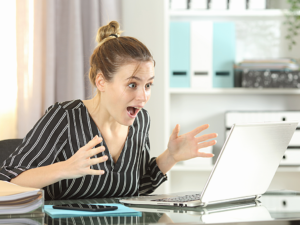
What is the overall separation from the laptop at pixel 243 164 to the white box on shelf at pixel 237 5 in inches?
57.3

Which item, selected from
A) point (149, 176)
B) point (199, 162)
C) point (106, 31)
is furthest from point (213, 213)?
point (199, 162)

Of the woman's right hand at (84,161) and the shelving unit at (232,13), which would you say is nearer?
the woman's right hand at (84,161)

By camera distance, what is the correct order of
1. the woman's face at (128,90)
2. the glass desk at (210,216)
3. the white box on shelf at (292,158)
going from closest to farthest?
the glass desk at (210,216)
the woman's face at (128,90)
the white box on shelf at (292,158)

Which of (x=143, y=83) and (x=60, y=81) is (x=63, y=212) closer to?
(x=143, y=83)

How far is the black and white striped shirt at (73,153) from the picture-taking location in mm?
1102

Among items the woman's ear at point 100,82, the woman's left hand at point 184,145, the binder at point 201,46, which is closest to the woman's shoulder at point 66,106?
the woman's ear at point 100,82

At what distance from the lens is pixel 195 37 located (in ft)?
7.16

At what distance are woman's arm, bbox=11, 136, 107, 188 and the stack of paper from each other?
0.47 feet

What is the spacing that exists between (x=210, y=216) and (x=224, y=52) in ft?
5.15

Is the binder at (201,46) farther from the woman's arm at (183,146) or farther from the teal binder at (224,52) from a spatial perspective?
the woman's arm at (183,146)

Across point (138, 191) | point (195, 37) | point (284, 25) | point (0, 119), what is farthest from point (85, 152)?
point (284, 25)

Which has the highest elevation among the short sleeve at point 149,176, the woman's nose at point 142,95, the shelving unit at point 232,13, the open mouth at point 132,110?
the shelving unit at point 232,13

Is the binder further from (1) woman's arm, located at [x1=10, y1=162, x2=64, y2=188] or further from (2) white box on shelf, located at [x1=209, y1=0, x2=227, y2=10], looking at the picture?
(1) woman's arm, located at [x1=10, y1=162, x2=64, y2=188]

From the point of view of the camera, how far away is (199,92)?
2.22 metres
